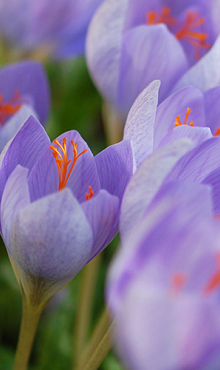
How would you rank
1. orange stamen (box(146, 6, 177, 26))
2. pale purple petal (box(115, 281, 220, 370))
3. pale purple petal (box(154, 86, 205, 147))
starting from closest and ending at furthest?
pale purple petal (box(115, 281, 220, 370))
pale purple petal (box(154, 86, 205, 147))
orange stamen (box(146, 6, 177, 26))

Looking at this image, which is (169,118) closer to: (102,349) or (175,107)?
(175,107)

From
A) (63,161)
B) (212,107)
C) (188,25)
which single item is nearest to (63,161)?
(63,161)

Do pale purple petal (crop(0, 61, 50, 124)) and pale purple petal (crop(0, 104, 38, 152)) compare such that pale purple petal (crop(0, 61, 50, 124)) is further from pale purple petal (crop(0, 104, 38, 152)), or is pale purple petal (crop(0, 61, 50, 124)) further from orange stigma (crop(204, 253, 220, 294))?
orange stigma (crop(204, 253, 220, 294))

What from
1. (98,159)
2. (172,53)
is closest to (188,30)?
(172,53)

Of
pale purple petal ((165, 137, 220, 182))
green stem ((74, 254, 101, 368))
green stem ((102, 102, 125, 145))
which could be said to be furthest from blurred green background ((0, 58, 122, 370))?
pale purple petal ((165, 137, 220, 182))

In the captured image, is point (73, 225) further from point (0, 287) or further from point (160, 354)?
point (0, 287)

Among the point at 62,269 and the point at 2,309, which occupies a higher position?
the point at 62,269

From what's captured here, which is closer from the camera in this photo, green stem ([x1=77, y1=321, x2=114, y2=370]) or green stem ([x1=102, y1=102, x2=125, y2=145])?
green stem ([x1=77, y1=321, x2=114, y2=370])
